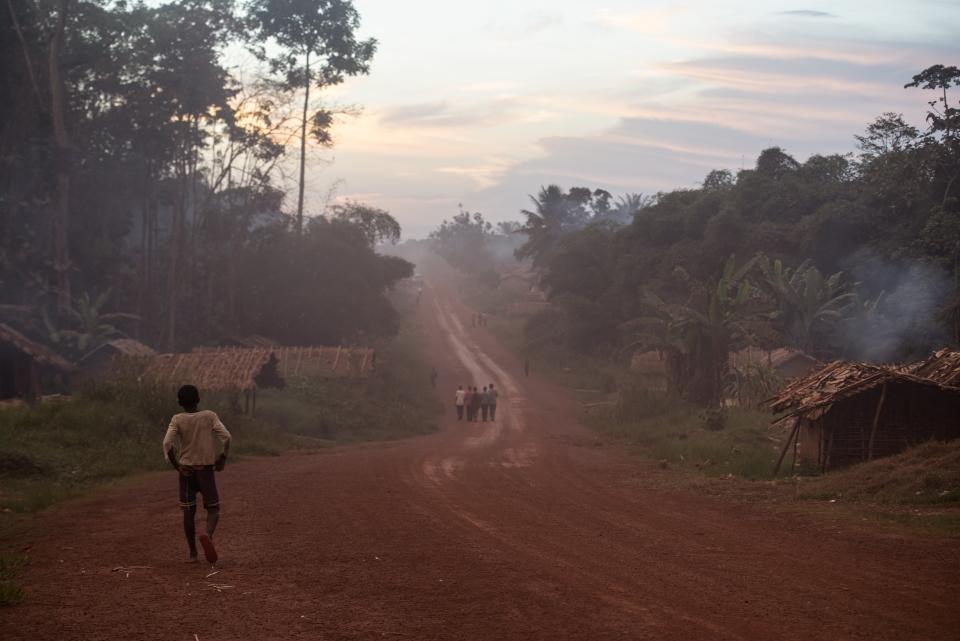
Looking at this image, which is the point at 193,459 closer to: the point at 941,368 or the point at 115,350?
the point at 941,368

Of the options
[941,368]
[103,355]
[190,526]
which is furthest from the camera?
[103,355]

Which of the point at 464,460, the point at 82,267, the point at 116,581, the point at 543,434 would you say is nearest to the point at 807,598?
the point at 116,581

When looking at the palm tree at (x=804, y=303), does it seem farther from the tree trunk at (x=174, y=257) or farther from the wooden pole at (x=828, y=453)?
the tree trunk at (x=174, y=257)

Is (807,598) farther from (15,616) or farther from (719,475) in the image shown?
(719,475)

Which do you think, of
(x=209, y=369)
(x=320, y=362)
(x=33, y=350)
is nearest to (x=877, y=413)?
(x=209, y=369)

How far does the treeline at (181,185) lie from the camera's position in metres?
46.9

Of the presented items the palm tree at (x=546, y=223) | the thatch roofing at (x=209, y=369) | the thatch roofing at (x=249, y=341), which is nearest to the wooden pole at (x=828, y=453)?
the thatch roofing at (x=209, y=369)

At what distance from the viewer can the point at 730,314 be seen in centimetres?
2783

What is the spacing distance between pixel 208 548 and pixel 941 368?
1325 centimetres

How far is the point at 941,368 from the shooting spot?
16719 millimetres

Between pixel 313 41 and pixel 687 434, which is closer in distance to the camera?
pixel 687 434

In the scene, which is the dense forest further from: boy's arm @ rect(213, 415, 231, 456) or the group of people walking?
boy's arm @ rect(213, 415, 231, 456)

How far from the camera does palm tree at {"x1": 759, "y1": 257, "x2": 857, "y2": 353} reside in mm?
37594

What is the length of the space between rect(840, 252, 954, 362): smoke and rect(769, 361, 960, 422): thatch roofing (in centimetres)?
2060
